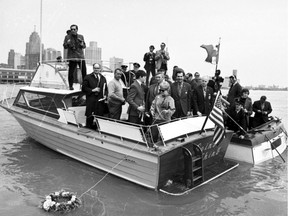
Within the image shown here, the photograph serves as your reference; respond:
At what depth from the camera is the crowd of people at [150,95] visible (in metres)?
6.00

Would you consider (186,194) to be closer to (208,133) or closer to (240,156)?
(208,133)

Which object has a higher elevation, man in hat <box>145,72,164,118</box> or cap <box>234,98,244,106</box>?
man in hat <box>145,72,164,118</box>

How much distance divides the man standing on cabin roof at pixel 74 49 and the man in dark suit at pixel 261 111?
607 cm

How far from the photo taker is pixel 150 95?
6.29 metres

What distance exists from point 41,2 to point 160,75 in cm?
665

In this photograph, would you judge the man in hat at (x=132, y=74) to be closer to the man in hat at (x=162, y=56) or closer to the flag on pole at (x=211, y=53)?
the man in hat at (x=162, y=56)

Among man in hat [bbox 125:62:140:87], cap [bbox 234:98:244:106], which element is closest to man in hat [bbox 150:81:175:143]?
cap [bbox 234:98:244:106]

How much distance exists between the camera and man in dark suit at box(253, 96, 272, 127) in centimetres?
955

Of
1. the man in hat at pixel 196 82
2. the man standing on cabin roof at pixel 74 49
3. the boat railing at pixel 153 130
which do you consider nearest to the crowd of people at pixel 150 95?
the man standing on cabin roof at pixel 74 49

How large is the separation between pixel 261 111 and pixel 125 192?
6.10 m

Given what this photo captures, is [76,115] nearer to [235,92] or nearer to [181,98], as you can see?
[181,98]

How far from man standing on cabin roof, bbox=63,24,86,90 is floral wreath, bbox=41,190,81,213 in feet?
11.9

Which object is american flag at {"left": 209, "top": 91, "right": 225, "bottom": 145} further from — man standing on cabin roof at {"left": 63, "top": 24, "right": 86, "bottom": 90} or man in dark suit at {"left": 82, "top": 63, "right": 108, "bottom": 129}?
man standing on cabin roof at {"left": 63, "top": 24, "right": 86, "bottom": 90}

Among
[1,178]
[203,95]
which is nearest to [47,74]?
[1,178]
